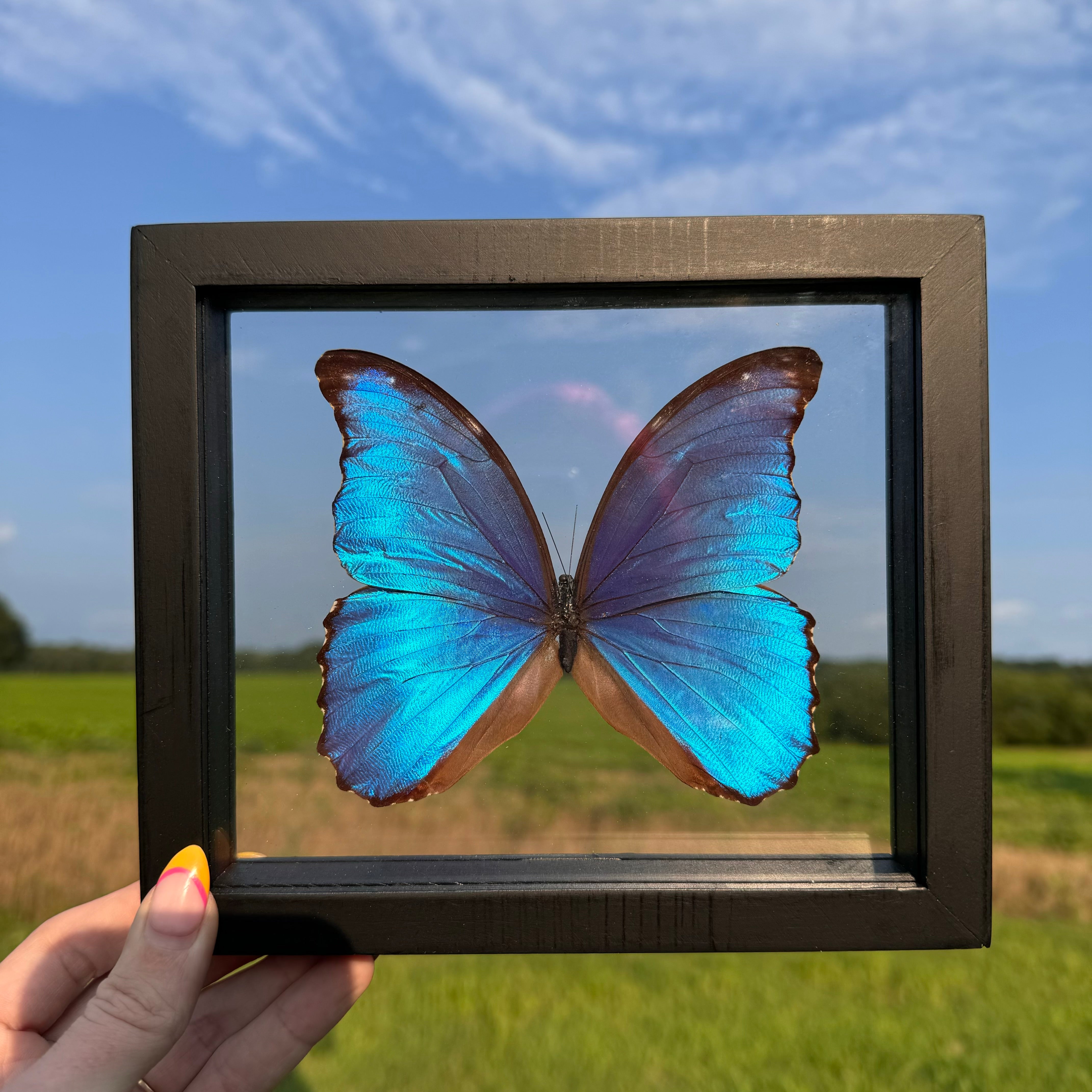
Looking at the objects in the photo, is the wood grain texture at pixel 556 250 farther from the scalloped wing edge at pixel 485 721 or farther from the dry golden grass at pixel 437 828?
the dry golden grass at pixel 437 828

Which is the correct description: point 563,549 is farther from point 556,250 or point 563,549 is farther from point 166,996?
point 166,996

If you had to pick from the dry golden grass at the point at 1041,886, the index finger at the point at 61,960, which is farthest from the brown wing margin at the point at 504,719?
the dry golden grass at the point at 1041,886

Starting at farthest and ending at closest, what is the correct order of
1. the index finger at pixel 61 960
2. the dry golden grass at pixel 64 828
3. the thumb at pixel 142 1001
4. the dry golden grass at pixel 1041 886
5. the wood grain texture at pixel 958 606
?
the dry golden grass at pixel 1041 886
the dry golden grass at pixel 64 828
the index finger at pixel 61 960
the wood grain texture at pixel 958 606
the thumb at pixel 142 1001

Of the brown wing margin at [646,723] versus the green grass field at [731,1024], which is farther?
the green grass field at [731,1024]

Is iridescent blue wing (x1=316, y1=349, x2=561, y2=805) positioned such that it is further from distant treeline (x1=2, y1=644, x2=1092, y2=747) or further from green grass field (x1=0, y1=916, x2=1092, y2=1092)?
green grass field (x1=0, y1=916, x2=1092, y2=1092)

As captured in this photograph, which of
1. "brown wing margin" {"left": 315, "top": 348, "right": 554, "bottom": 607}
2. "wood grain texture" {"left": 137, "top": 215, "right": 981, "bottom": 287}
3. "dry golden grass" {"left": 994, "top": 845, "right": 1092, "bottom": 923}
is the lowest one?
"dry golden grass" {"left": 994, "top": 845, "right": 1092, "bottom": 923}

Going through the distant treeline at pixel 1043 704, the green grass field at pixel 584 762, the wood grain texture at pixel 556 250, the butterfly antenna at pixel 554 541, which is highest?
the wood grain texture at pixel 556 250

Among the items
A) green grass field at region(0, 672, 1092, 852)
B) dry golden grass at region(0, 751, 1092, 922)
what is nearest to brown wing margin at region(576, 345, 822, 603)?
green grass field at region(0, 672, 1092, 852)

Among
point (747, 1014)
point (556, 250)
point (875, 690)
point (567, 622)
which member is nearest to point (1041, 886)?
point (747, 1014)
